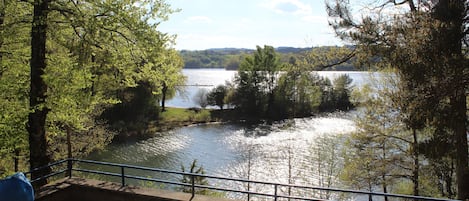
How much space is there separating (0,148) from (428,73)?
32.3 ft

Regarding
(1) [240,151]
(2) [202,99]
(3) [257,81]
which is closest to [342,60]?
(1) [240,151]

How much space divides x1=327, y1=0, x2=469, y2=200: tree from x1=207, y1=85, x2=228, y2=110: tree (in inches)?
1908

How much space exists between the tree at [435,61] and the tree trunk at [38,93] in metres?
7.57

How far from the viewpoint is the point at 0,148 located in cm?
872

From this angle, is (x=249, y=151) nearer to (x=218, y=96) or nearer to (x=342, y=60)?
(x=342, y=60)

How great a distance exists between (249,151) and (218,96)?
31319mm

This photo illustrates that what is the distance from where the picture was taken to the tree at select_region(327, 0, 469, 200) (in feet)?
24.1

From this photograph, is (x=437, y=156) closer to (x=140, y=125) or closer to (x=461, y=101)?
(x=461, y=101)

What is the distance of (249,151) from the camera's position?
26.8 m

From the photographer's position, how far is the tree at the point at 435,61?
736cm

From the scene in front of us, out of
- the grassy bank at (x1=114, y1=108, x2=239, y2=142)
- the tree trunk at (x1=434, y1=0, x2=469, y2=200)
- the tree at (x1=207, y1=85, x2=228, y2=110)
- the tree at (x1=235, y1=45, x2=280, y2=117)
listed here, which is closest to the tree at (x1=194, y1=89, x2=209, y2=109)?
the tree at (x1=207, y1=85, x2=228, y2=110)

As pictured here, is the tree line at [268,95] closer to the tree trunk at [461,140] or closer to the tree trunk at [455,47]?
the tree trunk at [461,140]

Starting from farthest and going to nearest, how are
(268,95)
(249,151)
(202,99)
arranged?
(202,99) → (268,95) → (249,151)

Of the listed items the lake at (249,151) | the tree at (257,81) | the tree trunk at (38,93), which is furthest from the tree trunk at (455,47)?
the tree at (257,81)
